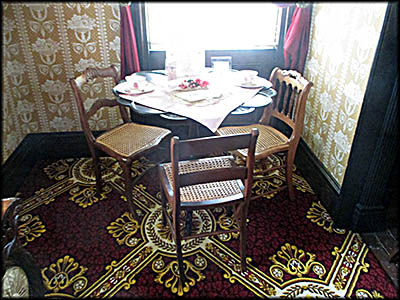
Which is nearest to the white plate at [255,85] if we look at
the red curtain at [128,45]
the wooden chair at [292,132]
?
the wooden chair at [292,132]

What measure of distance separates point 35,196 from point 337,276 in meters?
2.28

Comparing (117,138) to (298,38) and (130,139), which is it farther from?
(298,38)

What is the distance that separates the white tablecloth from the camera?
6.51 ft

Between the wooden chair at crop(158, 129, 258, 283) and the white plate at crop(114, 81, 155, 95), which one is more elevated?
the white plate at crop(114, 81, 155, 95)

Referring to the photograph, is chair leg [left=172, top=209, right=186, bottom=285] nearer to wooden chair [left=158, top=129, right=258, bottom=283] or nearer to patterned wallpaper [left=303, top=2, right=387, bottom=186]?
wooden chair [left=158, top=129, right=258, bottom=283]

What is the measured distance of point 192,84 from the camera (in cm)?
237

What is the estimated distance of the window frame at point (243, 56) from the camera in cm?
292

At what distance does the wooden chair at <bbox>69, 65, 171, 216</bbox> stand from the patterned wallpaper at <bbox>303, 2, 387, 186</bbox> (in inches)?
49.6

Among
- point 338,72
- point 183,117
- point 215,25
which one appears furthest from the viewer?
point 215,25

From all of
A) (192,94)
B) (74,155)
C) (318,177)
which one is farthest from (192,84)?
(74,155)

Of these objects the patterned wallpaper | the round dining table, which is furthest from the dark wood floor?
the round dining table

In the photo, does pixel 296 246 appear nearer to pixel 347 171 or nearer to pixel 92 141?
pixel 347 171

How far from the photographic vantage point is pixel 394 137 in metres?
2.00

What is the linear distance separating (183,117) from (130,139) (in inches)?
25.6
